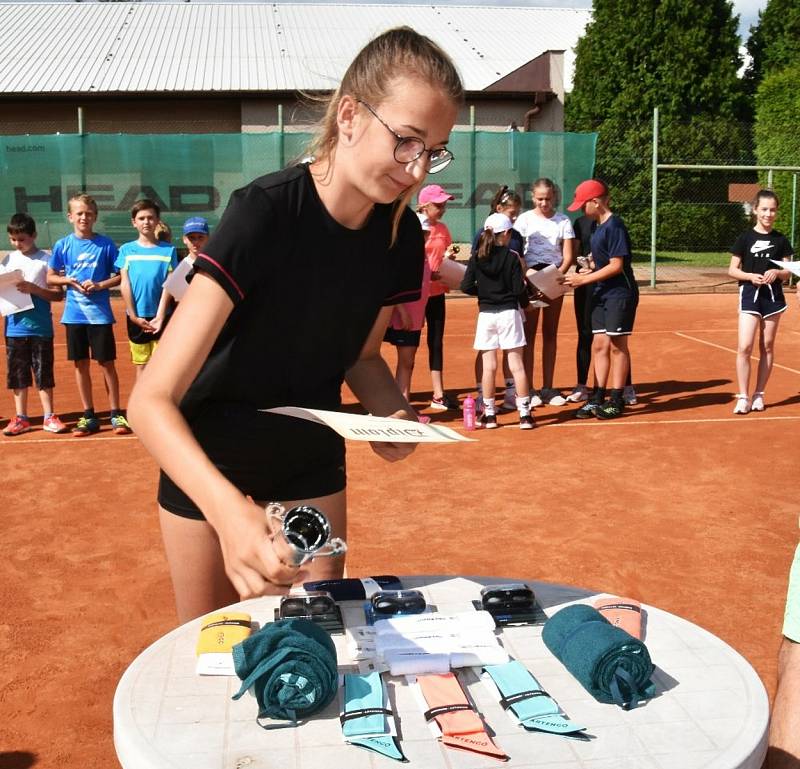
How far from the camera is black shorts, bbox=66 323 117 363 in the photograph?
28.0 feet

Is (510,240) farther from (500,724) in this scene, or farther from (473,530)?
(500,724)

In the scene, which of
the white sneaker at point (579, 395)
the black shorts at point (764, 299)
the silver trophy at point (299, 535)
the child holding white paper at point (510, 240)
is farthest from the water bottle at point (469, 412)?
the silver trophy at point (299, 535)

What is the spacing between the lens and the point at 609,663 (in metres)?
1.90

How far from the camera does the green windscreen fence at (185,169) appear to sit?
18031 millimetres

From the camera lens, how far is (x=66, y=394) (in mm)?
10234

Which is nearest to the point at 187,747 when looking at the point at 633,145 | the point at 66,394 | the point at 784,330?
the point at 66,394

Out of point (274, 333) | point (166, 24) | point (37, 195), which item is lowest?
point (274, 333)

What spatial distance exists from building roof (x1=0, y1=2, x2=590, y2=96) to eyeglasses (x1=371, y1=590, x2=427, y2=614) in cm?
2124

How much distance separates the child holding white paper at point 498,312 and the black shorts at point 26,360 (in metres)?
3.76

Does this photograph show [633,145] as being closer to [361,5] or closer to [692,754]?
[361,5]

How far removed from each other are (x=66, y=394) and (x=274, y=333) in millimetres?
8582

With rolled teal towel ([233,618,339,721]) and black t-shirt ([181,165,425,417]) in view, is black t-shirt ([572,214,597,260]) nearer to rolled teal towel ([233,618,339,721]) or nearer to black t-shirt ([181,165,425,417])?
black t-shirt ([181,165,425,417])

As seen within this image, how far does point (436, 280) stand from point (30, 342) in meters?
3.73

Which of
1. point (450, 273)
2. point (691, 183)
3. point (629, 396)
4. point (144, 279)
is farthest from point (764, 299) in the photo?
point (691, 183)
